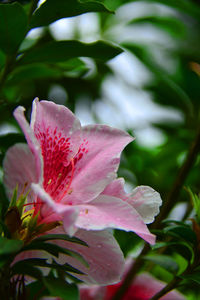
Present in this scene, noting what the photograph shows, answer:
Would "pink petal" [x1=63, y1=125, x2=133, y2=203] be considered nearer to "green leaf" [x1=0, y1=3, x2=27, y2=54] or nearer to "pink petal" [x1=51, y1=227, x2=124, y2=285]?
"pink petal" [x1=51, y1=227, x2=124, y2=285]

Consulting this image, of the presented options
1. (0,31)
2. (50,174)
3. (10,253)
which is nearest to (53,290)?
(10,253)

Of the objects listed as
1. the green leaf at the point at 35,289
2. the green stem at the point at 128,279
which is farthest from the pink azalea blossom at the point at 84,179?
the green stem at the point at 128,279

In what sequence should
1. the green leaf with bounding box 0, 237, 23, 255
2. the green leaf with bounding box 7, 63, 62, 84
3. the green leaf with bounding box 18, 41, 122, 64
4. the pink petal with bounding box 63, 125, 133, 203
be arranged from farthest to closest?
the green leaf with bounding box 7, 63, 62, 84
the green leaf with bounding box 18, 41, 122, 64
the pink petal with bounding box 63, 125, 133, 203
the green leaf with bounding box 0, 237, 23, 255

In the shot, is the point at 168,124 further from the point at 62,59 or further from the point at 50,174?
the point at 50,174

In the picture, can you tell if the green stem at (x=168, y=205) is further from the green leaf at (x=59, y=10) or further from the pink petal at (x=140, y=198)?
the green leaf at (x=59, y=10)

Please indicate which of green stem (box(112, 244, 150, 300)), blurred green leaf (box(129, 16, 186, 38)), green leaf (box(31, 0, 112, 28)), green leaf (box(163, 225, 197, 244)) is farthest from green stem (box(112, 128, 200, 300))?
blurred green leaf (box(129, 16, 186, 38))

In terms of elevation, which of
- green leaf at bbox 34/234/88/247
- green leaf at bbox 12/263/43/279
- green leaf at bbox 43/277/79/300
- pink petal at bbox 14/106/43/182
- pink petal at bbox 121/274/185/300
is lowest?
pink petal at bbox 121/274/185/300
